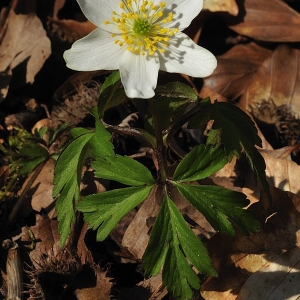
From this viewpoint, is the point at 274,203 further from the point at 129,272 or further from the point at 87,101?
the point at 87,101

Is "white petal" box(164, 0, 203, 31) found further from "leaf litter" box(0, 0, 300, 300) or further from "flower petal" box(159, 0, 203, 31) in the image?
"leaf litter" box(0, 0, 300, 300)

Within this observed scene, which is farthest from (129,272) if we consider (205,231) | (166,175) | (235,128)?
(235,128)

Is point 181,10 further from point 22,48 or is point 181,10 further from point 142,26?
→ point 22,48

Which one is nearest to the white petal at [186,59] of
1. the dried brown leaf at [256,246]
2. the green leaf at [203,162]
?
the green leaf at [203,162]

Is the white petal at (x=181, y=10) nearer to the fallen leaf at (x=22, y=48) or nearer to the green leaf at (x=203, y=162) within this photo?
the green leaf at (x=203, y=162)

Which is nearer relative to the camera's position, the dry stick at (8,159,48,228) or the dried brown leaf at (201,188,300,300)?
the dried brown leaf at (201,188,300,300)

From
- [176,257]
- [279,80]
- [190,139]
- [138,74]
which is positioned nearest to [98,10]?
[138,74]

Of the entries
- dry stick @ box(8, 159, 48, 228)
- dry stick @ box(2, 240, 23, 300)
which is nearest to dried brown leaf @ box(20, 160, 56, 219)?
dry stick @ box(8, 159, 48, 228)
